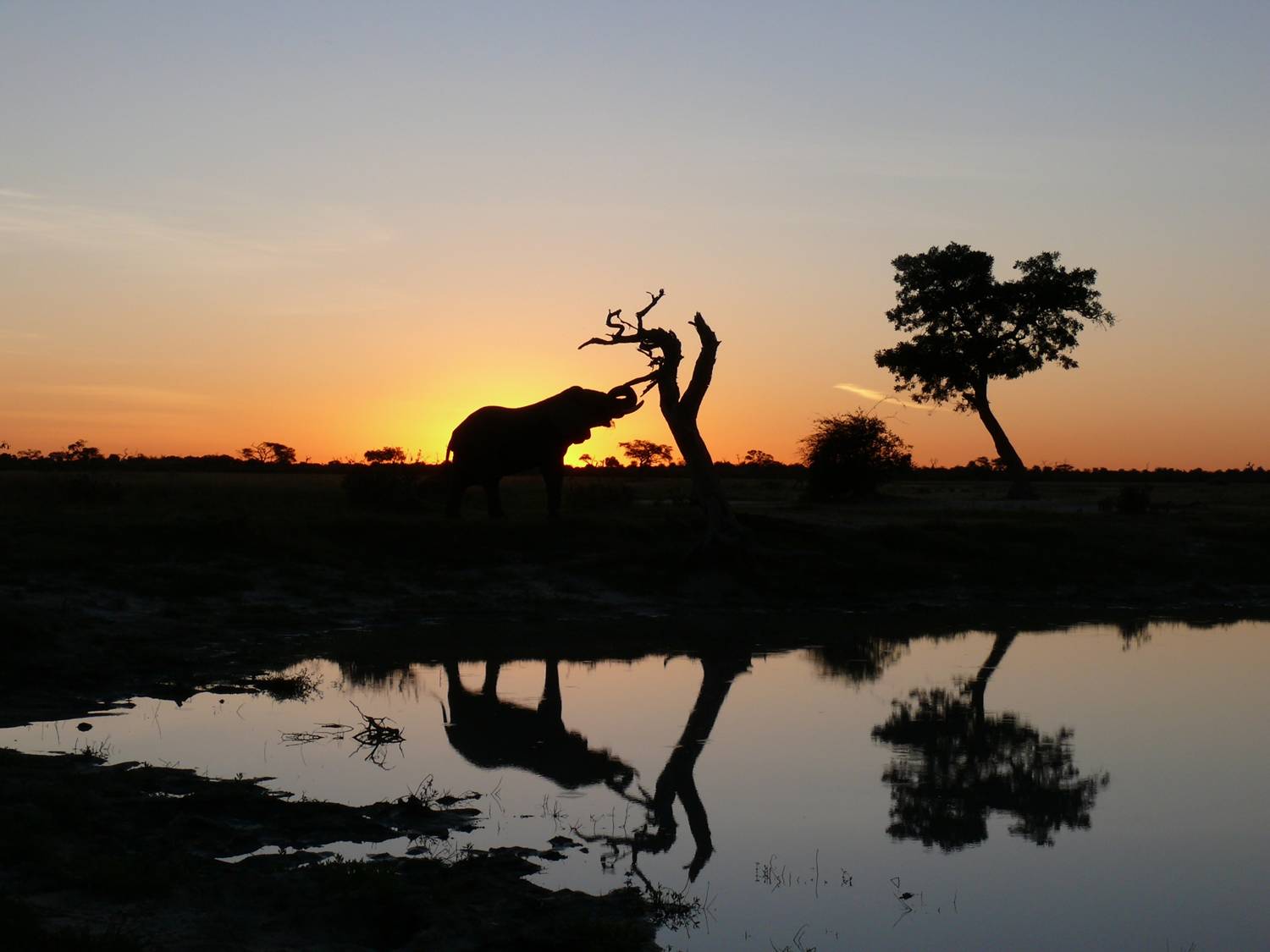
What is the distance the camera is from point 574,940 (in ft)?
19.9

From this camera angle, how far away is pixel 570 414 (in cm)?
2395

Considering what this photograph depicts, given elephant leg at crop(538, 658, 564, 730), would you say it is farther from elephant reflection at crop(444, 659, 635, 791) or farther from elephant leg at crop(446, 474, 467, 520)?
elephant leg at crop(446, 474, 467, 520)

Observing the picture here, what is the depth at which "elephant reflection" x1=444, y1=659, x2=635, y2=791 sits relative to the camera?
32.5 ft

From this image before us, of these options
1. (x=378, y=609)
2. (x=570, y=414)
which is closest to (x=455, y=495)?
(x=570, y=414)

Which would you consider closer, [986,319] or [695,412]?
[695,412]

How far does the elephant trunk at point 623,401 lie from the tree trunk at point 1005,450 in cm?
1838

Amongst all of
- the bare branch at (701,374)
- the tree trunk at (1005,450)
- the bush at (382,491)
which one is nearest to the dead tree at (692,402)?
the bare branch at (701,374)

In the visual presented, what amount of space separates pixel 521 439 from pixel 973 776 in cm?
1472

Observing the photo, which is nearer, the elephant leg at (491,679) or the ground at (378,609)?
the ground at (378,609)

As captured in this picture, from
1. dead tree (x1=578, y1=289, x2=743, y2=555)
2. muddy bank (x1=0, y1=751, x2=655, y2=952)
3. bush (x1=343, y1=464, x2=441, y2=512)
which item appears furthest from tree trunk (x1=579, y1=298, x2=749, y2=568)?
muddy bank (x1=0, y1=751, x2=655, y2=952)

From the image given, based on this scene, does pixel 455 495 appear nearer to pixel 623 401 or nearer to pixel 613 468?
pixel 623 401

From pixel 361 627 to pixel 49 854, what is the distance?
10.2 metres

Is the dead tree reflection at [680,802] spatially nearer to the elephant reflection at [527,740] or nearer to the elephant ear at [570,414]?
the elephant reflection at [527,740]

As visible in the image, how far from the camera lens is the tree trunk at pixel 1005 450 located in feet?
129
